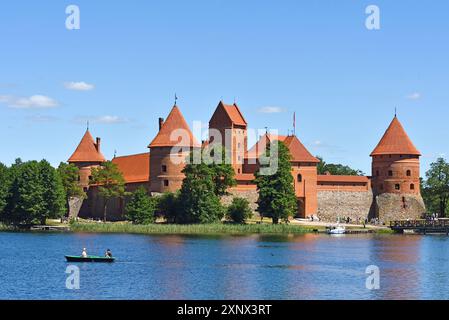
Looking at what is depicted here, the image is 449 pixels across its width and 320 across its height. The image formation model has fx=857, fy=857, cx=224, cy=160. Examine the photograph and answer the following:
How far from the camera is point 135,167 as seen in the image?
3438 inches

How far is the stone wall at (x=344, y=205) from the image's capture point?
78688 millimetres

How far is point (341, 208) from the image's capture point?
261 ft

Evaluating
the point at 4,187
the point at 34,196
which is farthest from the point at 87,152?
→ the point at 34,196

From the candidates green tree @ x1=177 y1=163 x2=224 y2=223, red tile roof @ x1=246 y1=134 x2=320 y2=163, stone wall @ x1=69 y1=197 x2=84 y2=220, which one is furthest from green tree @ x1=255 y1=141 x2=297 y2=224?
stone wall @ x1=69 y1=197 x2=84 y2=220

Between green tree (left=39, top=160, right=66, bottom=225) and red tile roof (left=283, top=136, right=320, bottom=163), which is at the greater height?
red tile roof (left=283, top=136, right=320, bottom=163)

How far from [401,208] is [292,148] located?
11473mm

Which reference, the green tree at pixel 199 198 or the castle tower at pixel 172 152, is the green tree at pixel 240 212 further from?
the castle tower at pixel 172 152

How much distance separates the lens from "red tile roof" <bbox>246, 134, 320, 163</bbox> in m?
77.9

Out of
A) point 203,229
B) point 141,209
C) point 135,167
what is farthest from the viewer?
point 135,167

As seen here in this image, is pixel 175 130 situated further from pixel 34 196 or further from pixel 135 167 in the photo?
pixel 34 196

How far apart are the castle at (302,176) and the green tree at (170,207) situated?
594 centimetres

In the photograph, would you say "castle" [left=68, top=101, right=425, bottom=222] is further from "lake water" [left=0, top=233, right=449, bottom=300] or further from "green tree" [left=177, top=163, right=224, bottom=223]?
"lake water" [left=0, top=233, right=449, bottom=300]
